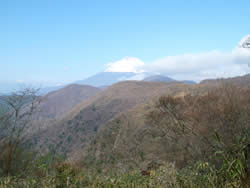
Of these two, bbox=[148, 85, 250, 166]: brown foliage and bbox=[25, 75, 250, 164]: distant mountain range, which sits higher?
bbox=[148, 85, 250, 166]: brown foliage

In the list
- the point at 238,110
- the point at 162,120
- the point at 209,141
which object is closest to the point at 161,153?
the point at 162,120

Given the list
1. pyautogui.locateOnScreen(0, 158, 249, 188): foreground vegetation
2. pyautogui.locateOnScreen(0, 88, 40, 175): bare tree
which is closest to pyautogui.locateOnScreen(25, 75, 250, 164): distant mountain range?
pyautogui.locateOnScreen(0, 88, 40, 175): bare tree

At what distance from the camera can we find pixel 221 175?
4781mm

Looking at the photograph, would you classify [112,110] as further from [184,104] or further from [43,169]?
[43,169]

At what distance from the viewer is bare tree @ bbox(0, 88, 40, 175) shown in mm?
9148

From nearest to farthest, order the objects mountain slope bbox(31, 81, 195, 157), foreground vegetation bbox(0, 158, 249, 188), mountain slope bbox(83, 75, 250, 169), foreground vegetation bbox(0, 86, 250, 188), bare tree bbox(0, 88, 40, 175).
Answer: foreground vegetation bbox(0, 158, 249, 188), foreground vegetation bbox(0, 86, 250, 188), bare tree bbox(0, 88, 40, 175), mountain slope bbox(83, 75, 250, 169), mountain slope bbox(31, 81, 195, 157)

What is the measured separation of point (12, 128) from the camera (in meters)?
9.51

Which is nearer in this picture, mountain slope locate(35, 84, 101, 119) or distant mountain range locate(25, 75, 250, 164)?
distant mountain range locate(25, 75, 250, 164)

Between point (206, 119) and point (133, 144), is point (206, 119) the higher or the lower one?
the higher one

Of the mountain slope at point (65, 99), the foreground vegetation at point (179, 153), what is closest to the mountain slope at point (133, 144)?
the foreground vegetation at point (179, 153)

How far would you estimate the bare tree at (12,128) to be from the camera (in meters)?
9.15

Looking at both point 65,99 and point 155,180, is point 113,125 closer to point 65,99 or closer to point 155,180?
point 155,180

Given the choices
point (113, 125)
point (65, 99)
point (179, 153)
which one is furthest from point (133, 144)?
point (65, 99)

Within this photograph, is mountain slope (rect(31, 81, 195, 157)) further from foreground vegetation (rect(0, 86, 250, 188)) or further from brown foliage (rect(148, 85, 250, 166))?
foreground vegetation (rect(0, 86, 250, 188))
